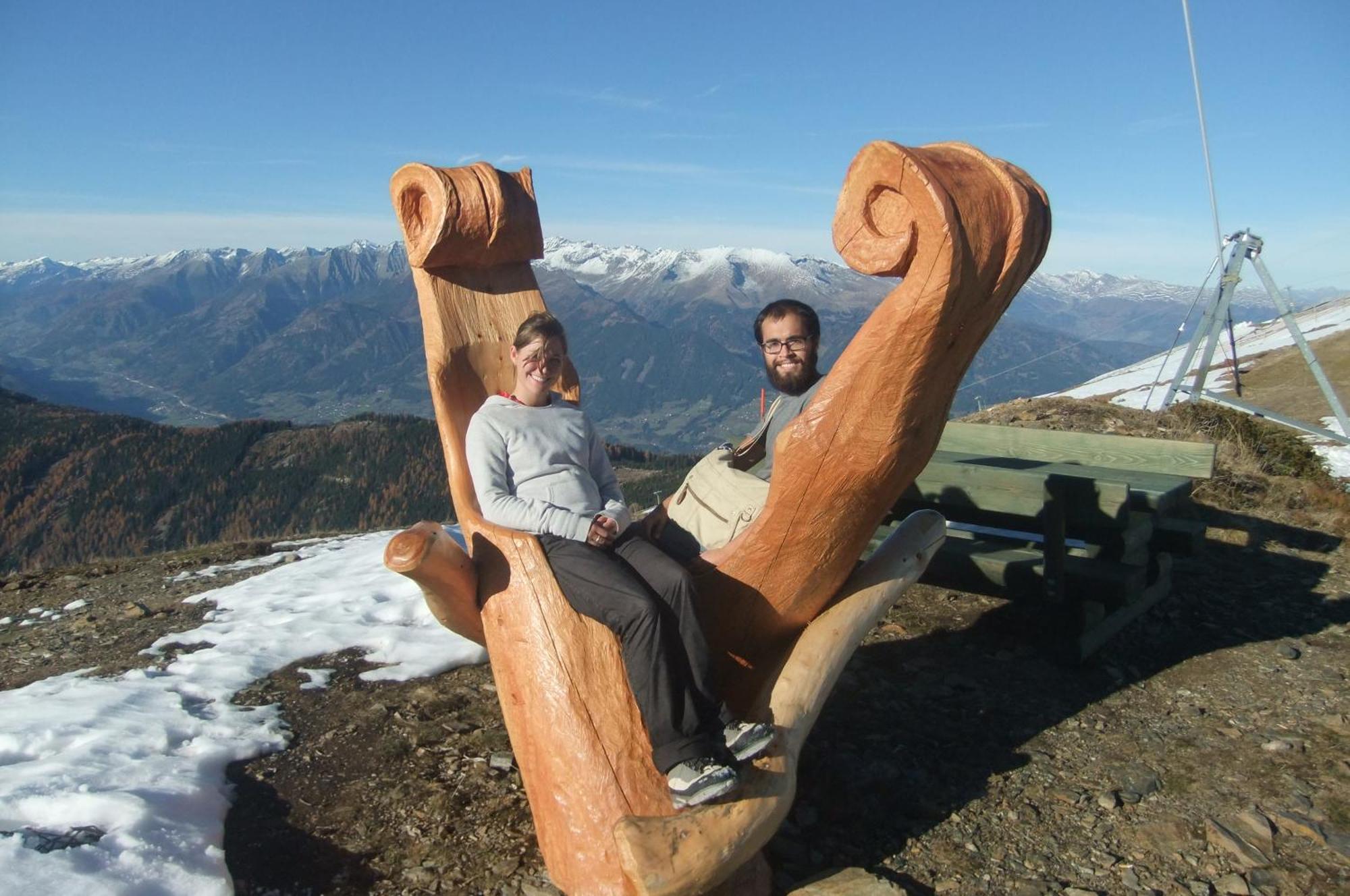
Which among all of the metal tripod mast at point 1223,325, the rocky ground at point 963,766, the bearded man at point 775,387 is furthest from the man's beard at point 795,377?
the metal tripod mast at point 1223,325

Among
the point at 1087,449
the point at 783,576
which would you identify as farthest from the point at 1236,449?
the point at 783,576

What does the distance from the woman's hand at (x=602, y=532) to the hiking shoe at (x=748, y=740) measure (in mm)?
829

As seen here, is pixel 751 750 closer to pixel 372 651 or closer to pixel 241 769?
pixel 241 769

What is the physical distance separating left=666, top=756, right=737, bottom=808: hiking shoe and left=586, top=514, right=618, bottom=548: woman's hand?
0.85m

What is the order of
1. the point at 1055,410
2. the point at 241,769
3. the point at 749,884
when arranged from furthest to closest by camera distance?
the point at 1055,410
the point at 241,769
the point at 749,884

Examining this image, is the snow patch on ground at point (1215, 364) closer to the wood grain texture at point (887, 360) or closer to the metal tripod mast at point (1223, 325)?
the metal tripod mast at point (1223, 325)

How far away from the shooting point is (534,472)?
143 inches

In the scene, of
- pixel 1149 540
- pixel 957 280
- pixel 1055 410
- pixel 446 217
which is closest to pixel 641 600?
pixel 957 280

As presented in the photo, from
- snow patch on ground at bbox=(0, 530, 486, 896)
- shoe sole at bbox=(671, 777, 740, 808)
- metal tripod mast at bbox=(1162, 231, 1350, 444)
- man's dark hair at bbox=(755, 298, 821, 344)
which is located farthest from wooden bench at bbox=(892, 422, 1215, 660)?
metal tripod mast at bbox=(1162, 231, 1350, 444)

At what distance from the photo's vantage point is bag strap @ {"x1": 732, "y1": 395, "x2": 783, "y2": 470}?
431cm

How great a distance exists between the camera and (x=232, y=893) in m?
3.14

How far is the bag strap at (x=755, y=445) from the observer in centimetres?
431

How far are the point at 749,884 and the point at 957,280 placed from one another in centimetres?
228

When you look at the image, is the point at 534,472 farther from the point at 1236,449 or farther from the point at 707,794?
the point at 1236,449
